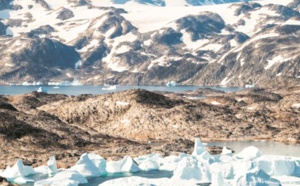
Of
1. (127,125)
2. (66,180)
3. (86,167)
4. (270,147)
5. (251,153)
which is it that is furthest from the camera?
(127,125)

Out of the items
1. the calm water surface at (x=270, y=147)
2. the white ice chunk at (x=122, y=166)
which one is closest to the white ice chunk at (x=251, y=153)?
the white ice chunk at (x=122, y=166)

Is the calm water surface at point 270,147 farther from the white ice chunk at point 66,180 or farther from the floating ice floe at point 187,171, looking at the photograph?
the white ice chunk at point 66,180

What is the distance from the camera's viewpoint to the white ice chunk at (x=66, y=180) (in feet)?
192

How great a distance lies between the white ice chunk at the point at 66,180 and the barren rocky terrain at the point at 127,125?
51.6ft

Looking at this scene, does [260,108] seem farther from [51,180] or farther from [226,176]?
[51,180]

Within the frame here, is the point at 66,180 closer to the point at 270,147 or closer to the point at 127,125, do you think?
the point at 270,147

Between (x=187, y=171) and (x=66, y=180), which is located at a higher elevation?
(x=187, y=171)

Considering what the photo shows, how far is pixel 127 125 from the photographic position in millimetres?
118688

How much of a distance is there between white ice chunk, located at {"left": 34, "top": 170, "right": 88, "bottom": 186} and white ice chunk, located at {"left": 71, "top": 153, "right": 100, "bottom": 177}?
12.7ft

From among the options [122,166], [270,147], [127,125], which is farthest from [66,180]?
[127,125]

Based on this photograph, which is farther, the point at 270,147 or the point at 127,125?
the point at 127,125

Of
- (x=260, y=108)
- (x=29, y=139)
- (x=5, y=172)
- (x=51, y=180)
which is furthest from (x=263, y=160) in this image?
(x=260, y=108)

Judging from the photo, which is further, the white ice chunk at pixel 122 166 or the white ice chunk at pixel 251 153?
the white ice chunk at pixel 251 153

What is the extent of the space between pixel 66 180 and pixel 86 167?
7.78 metres
